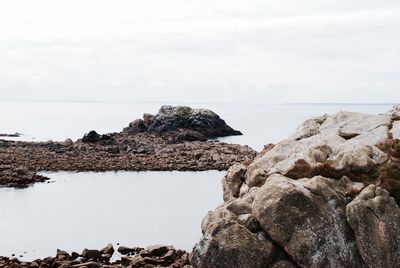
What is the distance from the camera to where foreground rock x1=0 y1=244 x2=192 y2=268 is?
3100cm

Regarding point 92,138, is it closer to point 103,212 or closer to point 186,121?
point 186,121

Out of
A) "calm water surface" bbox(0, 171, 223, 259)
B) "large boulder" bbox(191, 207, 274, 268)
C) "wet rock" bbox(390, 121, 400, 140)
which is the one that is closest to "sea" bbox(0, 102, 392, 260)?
"calm water surface" bbox(0, 171, 223, 259)

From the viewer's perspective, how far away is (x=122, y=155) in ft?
287

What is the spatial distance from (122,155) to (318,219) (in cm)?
6536

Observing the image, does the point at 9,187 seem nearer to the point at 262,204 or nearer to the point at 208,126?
the point at 262,204

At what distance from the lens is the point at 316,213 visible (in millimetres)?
25109

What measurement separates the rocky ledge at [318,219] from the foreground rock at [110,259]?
515 centimetres

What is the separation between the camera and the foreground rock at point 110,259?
102 feet

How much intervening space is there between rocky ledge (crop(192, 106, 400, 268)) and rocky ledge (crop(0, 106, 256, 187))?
31.7 m

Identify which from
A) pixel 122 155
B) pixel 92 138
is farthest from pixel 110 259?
pixel 92 138

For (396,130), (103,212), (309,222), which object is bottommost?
(103,212)

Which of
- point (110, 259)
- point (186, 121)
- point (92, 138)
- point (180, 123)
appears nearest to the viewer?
point (110, 259)

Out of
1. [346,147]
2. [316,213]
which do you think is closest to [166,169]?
[346,147]

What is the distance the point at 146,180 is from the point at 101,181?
5620 mm
